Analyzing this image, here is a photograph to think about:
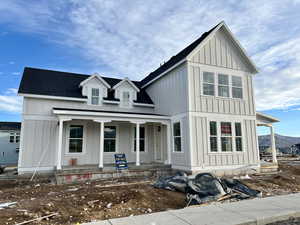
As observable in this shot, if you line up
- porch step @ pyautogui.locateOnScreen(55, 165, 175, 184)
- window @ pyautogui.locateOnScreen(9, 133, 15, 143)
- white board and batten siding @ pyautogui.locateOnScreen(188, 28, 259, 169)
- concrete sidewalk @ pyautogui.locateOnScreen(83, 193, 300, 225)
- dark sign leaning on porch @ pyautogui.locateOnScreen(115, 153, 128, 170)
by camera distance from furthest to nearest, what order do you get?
1. window @ pyautogui.locateOnScreen(9, 133, 15, 143)
2. white board and batten siding @ pyautogui.locateOnScreen(188, 28, 259, 169)
3. dark sign leaning on porch @ pyautogui.locateOnScreen(115, 153, 128, 170)
4. porch step @ pyautogui.locateOnScreen(55, 165, 175, 184)
5. concrete sidewalk @ pyautogui.locateOnScreen(83, 193, 300, 225)

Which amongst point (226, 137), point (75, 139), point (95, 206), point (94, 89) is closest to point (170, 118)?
point (226, 137)

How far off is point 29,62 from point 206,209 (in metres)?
14.9

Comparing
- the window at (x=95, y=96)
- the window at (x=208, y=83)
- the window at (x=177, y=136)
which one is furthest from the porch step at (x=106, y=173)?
the window at (x=208, y=83)

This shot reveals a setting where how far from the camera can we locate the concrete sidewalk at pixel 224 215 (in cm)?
411

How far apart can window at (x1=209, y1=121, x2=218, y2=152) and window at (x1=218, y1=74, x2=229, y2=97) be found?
6.03 ft

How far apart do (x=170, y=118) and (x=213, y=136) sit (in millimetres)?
2709

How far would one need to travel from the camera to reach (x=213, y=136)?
10.9 m

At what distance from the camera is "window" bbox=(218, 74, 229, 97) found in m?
11.6

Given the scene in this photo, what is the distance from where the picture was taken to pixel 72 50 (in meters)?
15.6

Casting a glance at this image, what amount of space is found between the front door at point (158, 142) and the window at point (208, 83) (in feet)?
13.0

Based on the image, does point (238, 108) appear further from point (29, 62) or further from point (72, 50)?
point (29, 62)

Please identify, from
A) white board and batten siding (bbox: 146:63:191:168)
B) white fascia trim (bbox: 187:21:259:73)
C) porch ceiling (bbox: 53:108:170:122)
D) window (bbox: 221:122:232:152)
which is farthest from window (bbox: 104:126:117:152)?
window (bbox: 221:122:232:152)

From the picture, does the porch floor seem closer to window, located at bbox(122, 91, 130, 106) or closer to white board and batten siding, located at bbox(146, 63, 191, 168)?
white board and batten siding, located at bbox(146, 63, 191, 168)

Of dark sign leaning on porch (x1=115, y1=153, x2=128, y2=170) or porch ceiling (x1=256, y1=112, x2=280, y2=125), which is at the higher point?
porch ceiling (x1=256, y1=112, x2=280, y2=125)
